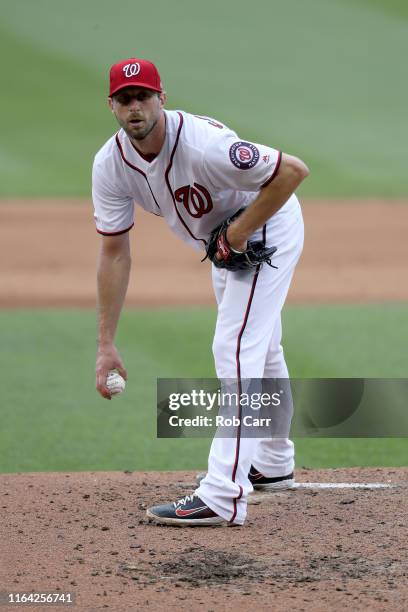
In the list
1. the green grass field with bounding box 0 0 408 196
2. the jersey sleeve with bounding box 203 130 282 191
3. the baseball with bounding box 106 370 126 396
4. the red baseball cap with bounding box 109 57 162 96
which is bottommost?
the baseball with bounding box 106 370 126 396

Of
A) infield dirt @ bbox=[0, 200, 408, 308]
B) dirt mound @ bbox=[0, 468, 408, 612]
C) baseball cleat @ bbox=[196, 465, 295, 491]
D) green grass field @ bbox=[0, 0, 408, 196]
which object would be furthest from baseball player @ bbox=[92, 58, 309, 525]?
→ green grass field @ bbox=[0, 0, 408, 196]

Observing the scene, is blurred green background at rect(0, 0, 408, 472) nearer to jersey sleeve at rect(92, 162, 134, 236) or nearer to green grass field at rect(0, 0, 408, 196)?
green grass field at rect(0, 0, 408, 196)

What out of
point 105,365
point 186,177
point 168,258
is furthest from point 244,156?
point 168,258

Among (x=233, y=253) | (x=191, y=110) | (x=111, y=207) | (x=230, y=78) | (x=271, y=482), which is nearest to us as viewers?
(x=233, y=253)

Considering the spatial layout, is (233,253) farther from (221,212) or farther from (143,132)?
(143,132)

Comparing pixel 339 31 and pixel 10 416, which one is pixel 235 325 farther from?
pixel 339 31

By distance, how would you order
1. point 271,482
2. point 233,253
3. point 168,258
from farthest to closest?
point 168,258 → point 271,482 → point 233,253

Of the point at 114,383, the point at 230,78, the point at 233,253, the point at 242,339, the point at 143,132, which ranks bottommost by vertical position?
the point at 114,383

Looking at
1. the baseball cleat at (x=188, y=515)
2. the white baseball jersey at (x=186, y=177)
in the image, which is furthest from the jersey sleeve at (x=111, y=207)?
the baseball cleat at (x=188, y=515)

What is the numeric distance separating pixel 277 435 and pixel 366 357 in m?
3.41

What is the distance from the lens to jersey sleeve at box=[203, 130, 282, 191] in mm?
4324

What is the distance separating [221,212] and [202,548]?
1387mm

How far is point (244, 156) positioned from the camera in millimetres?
4324

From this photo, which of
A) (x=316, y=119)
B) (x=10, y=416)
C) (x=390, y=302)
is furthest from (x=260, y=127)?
(x=10, y=416)
